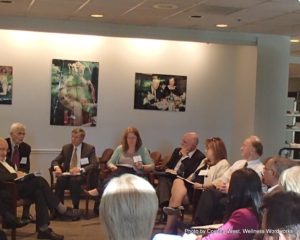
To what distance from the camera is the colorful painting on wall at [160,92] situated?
9.53 metres

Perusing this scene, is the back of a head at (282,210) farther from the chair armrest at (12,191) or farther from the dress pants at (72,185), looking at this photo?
the dress pants at (72,185)

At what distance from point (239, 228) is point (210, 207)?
2440 millimetres

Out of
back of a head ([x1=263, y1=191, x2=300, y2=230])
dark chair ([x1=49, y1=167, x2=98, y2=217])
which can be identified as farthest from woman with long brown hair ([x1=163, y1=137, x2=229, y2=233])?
back of a head ([x1=263, y1=191, x2=300, y2=230])

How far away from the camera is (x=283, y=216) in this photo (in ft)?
7.25

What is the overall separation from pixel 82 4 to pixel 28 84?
2.25 m

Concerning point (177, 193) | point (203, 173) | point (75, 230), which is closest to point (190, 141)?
point (203, 173)

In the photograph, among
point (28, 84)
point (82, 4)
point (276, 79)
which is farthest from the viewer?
point (276, 79)

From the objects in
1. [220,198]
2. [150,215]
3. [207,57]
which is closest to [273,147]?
[207,57]

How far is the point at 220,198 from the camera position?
6023mm

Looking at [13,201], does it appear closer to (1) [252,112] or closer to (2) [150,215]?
(2) [150,215]

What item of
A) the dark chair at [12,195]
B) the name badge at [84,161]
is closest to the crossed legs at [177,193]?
the name badge at [84,161]

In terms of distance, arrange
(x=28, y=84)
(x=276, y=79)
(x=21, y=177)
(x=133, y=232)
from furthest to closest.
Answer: (x=276, y=79) < (x=28, y=84) < (x=21, y=177) < (x=133, y=232)

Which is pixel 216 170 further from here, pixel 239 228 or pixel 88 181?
pixel 239 228

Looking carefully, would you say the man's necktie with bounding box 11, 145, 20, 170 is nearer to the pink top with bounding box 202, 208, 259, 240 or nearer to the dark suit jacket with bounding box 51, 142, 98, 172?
the dark suit jacket with bounding box 51, 142, 98, 172
